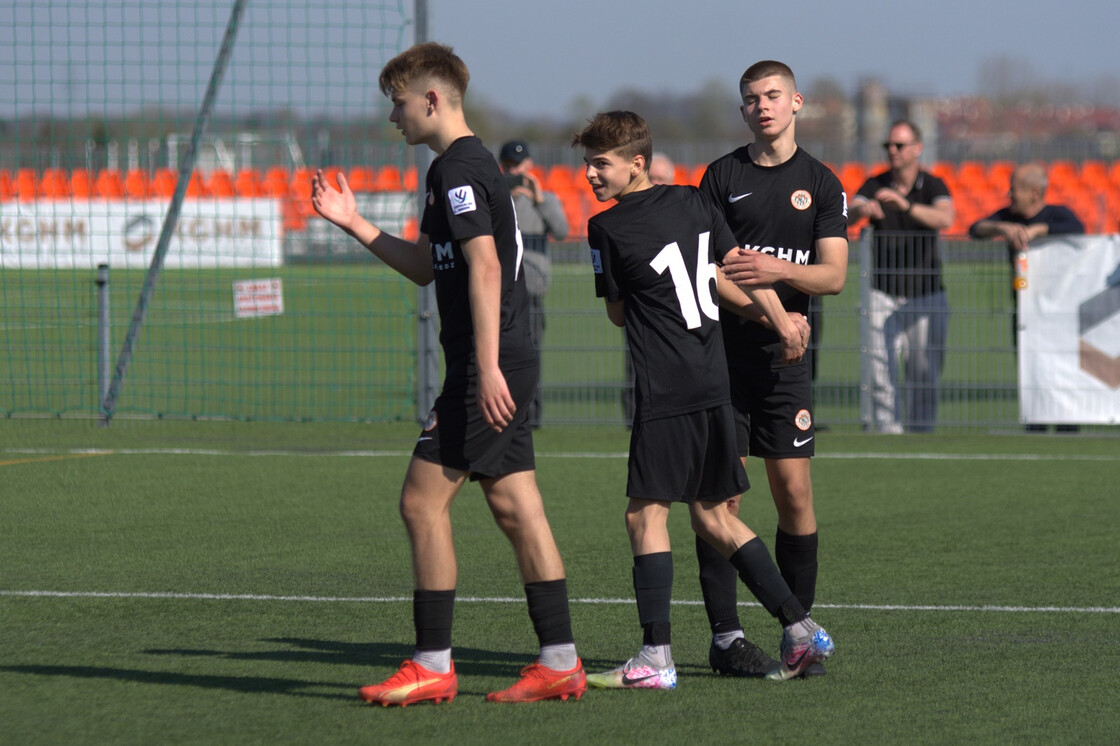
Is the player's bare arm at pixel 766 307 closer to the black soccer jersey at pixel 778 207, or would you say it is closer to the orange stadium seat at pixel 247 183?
the black soccer jersey at pixel 778 207

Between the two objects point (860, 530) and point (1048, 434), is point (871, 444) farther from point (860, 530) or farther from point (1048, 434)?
point (860, 530)

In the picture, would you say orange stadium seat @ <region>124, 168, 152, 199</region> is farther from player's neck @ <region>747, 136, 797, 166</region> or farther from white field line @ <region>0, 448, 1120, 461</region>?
player's neck @ <region>747, 136, 797, 166</region>

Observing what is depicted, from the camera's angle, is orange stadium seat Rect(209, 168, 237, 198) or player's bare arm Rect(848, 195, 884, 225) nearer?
player's bare arm Rect(848, 195, 884, 225)

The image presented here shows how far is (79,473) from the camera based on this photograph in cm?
962

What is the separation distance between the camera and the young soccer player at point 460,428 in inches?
177

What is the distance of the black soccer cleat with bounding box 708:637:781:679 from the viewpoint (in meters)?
4.97

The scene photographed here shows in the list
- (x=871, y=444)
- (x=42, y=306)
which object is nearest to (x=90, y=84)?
(x=42, y=306)

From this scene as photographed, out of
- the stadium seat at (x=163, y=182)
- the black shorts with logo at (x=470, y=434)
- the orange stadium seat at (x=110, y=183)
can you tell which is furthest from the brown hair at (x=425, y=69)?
the stadium seat at (x=163, y=182)

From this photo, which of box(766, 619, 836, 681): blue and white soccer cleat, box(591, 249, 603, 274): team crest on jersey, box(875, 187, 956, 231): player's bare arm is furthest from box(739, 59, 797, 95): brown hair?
box(875, 187, 956, 231): player's bare arm

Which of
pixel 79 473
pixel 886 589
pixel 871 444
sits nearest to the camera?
pixel 886 589

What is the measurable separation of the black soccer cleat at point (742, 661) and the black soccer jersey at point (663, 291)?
0.83 meters

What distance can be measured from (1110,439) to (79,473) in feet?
24.6

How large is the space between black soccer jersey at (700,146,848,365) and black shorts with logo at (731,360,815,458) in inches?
4.3

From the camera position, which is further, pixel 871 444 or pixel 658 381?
pixel 871 444
